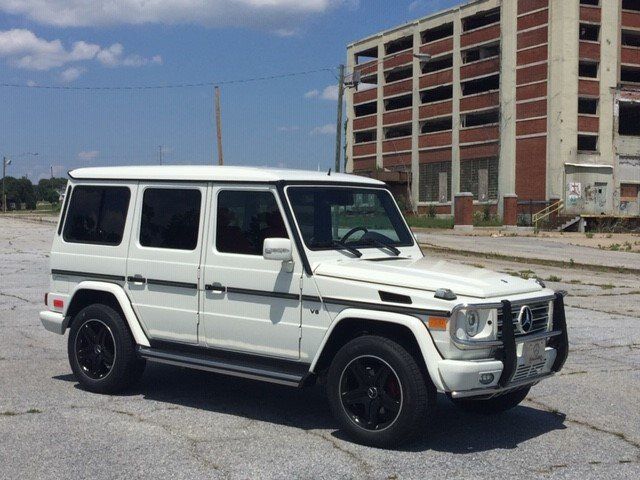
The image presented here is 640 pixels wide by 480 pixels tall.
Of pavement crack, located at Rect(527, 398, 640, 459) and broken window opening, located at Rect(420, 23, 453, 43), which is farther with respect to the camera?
broken window opening, located at Rect(420, 23, 453, 43)

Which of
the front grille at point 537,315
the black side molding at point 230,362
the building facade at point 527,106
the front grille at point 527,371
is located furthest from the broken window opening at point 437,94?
the front grille at point 527,371

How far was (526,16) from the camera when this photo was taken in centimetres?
6431

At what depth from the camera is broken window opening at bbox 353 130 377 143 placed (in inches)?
3378

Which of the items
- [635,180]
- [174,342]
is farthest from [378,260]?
[635,180]

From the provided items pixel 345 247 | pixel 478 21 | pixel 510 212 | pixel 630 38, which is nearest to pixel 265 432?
pixel 345 247

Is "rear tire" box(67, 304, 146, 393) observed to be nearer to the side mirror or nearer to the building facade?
the side mirror

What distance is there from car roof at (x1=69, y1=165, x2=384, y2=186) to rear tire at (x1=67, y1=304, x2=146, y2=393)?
47.1 inches

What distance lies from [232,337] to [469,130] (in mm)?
66278

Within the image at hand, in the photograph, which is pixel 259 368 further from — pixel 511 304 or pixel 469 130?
pixel 469 130

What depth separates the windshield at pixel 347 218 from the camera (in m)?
6.90

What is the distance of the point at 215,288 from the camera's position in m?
7.06

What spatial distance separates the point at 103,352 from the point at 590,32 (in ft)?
202

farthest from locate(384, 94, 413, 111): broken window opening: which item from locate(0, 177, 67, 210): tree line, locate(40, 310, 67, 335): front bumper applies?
locate(40, 310, 67, 335): front bumper

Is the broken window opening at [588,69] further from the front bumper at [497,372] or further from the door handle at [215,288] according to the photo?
the front bumper at [497,372]
